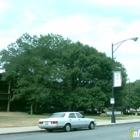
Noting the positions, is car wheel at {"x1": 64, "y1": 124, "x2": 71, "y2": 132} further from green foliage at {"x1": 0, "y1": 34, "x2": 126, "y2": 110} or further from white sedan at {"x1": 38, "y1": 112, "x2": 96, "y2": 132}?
green foliage at {"x1": 0, "y1": 34, "x2": 126, "y2": 110}

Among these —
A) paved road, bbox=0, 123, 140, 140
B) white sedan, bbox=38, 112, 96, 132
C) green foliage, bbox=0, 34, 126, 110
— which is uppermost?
green foliage, bbox=0, 34, 126, 110

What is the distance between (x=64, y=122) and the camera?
808 inches

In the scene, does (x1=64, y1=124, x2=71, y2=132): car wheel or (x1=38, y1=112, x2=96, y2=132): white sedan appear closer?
(x1=38, y1=112, x2=96, y2=132): white sedan

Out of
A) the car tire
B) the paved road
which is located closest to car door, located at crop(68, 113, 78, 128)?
the car tire

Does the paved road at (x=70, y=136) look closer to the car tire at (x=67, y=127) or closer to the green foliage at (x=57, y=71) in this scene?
the car tire at (x=67, y=127)

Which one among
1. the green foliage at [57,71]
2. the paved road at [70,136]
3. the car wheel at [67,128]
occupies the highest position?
the green foliage at [57,71]

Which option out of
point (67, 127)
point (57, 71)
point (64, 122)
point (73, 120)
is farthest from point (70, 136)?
point (57, 71)

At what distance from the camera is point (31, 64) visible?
191 ft

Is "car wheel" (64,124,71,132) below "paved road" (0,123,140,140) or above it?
above

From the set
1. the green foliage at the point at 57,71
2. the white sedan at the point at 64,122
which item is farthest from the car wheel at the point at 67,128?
the green foliage at the point at 57,71

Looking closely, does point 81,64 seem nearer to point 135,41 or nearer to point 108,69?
point 108,69

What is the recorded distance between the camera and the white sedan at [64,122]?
66.1ft

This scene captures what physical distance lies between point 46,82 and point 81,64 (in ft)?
27.5

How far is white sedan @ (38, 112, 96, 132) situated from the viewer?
66.1 feet
